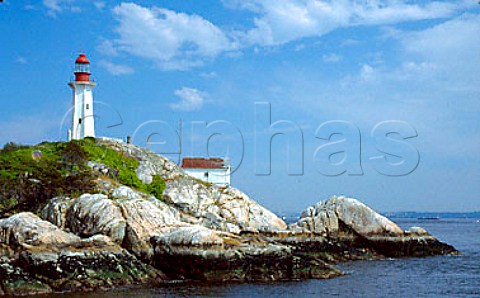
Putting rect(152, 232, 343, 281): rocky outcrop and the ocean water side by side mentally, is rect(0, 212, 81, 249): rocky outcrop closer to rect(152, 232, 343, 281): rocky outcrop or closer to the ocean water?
the ocean water

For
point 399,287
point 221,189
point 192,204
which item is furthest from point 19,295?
point 221,189

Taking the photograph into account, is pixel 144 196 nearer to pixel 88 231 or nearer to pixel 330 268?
pixel 88 231

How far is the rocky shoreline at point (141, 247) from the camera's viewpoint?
2516 cm

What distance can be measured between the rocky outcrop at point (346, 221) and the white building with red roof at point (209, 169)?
1051 cm

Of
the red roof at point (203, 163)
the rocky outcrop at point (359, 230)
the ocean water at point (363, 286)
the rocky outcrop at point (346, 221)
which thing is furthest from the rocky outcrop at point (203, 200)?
the ocean water at point (363, 286)

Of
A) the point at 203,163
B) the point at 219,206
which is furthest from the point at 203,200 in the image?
the point at 203,163

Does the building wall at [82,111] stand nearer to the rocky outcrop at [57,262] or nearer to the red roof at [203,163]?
the red roof at [203,163]

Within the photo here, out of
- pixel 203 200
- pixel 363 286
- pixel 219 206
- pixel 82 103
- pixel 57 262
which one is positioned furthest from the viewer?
pixel 82 103

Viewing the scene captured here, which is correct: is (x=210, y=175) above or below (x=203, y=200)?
above

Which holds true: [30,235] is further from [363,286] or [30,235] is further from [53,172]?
[363,286]

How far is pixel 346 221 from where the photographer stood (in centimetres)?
4150

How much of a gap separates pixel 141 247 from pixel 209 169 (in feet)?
74.9

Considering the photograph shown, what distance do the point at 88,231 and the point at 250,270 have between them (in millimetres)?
7915

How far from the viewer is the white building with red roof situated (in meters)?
50.8
